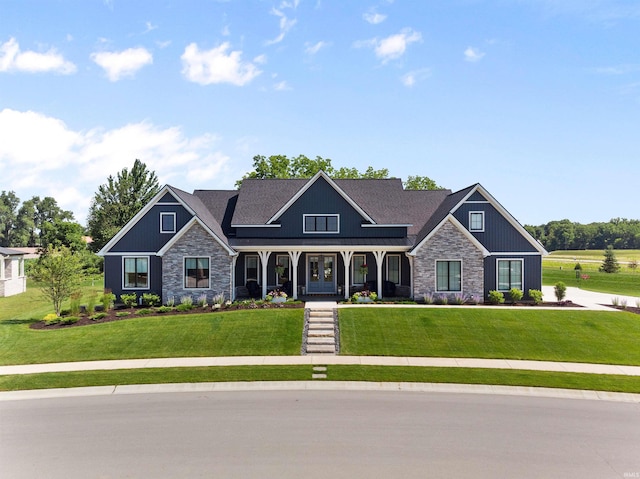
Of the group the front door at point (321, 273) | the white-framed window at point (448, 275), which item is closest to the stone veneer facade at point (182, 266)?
the front door at point (321, 273)

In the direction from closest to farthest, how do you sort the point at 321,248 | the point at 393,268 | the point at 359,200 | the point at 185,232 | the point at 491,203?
the point at 185,232 < the point at 321,248 < the point at 491,203 < the point at 393,268 < the point at 359,200

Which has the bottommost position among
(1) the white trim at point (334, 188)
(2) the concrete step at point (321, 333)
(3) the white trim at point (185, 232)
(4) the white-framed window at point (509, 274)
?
(2) the concrete step at point (321, 333)

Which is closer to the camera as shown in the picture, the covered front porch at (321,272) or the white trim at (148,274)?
the white trim at (148,274)

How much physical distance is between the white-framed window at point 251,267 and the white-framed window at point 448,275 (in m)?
10.9

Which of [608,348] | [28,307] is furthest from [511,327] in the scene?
[28,307]

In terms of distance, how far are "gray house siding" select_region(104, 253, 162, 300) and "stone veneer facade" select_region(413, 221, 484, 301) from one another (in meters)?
14.7

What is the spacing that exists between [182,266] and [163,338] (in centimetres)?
683

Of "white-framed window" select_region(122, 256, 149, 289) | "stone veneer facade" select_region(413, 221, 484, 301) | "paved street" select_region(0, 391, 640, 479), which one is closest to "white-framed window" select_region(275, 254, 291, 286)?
"white-framed window" select_region(122, 256, 149, 289)

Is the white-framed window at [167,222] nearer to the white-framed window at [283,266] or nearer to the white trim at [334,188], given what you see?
the white trim at [334,188]

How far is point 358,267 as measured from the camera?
2719cm

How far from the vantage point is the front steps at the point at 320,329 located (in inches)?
674

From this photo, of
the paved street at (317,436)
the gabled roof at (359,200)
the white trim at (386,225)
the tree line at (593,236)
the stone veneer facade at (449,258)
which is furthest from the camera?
the tree line at (593,236)

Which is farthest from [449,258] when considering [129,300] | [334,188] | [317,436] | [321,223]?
[129,300]

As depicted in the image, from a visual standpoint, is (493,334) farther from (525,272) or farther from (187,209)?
(187,209)
